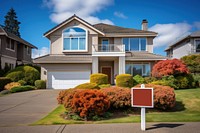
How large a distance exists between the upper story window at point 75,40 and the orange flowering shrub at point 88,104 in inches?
580

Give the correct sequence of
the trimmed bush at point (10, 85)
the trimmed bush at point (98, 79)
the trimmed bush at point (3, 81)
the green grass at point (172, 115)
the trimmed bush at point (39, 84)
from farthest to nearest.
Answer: the trimmed bush at point (39, 84) < the trimmed bush at point (3, 81) < the trimmed bush at point (10, 85) < the trimmed bush at point (98, 79) < the green grass at point (172, 115)

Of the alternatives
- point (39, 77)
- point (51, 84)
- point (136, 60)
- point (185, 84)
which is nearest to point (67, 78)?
point (51, 84)

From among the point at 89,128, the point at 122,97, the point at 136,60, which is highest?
the point at 136,60

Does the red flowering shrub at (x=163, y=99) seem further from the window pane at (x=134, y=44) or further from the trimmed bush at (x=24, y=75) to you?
the trimmed bush at (x=24, y=75)

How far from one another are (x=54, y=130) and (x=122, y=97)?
→ 4.26 metres

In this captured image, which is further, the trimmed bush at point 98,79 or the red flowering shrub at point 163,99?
Result: the trimmed bush at point 98,79

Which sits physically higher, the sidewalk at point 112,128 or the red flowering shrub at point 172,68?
the red flowering shrub at point 172,68

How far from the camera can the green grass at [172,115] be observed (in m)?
Answer: 7.89

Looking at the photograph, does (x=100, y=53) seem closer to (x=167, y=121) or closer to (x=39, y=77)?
(x=39, y=77)

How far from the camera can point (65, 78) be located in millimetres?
21766

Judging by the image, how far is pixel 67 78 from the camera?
71.4 feet

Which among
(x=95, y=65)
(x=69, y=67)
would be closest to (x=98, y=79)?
(x=95, y=65)

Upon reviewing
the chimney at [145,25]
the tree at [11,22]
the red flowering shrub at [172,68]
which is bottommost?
the red flowering shrub at [172,68]

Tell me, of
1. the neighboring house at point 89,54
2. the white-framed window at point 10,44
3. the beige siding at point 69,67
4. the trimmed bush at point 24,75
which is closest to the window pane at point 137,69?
the neighboring house at point 89,54
